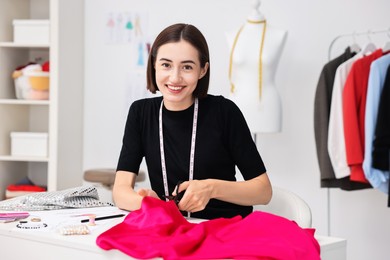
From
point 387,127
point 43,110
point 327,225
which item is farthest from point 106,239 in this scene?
point 43,110

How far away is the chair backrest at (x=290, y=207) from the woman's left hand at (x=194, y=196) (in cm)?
50

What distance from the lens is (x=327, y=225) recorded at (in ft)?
14.5

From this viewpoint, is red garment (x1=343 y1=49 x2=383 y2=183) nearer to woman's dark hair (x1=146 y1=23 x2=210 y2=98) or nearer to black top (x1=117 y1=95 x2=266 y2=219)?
black top (x1=117 y1=95 x2=266 y2=219)

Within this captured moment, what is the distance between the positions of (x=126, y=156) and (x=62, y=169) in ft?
8.39

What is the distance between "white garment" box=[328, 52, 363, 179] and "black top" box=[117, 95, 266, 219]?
5.59ft

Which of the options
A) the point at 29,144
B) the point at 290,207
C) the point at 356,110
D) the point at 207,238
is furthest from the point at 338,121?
the point at 207,238

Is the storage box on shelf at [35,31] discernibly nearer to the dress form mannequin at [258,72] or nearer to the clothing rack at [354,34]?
the dress form mannequin at [258,72]

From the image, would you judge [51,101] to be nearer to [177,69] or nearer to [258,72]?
[258,72]

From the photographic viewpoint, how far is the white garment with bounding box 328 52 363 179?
3.91 meters

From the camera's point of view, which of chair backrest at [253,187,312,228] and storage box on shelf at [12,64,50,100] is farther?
storage box on shelf at [12,64,50,100]

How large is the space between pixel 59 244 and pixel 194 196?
0.42 meters

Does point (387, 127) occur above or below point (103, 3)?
below

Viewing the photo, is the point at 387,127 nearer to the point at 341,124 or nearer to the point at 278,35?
the point at 341,124

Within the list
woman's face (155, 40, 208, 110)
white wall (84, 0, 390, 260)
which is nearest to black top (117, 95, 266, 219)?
woman's face (155, 40, 208, 110)
